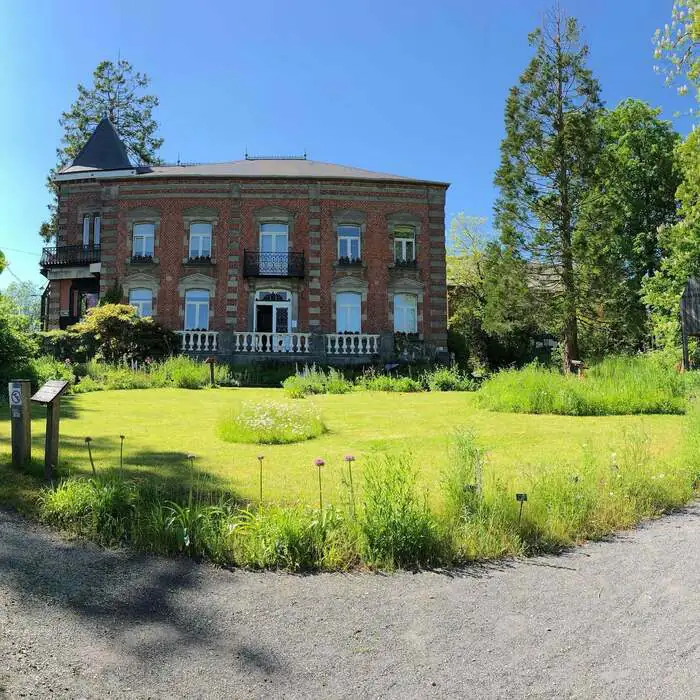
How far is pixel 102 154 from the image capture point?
3155 cm

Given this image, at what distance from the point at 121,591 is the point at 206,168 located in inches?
1106

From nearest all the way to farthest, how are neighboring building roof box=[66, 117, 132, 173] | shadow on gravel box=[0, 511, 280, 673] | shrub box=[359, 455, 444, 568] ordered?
shadow on gravel box=[0, 511, 280, 673]
shrub box=[359, 455, 444, 568]
neighboring building roof box=[66, 117, 132, 173]

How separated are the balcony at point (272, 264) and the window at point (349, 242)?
1935 millimetres

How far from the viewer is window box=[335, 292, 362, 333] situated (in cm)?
2770

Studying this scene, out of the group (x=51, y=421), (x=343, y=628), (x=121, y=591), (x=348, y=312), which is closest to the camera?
(x=343, y=628)

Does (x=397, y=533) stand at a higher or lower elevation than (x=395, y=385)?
lower

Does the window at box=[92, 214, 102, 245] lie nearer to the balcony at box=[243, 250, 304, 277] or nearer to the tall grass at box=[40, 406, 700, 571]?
the balcony at box=[243, 250, 304, 277]

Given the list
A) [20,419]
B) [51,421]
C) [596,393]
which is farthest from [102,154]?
[51,421]

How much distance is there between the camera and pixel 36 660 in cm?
292

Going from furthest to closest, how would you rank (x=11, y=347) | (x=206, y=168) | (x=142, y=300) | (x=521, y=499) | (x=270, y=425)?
(x=206, y=168) < (x=142, y=300) < (x=11, y=347) < (x=270, y=425) < (x=521, y=499)

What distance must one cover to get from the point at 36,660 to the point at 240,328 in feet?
80.7

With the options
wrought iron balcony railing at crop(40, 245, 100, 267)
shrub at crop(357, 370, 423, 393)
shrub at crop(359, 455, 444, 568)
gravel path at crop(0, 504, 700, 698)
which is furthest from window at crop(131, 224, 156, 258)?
shrub at crop(359, 455, 444, 568)

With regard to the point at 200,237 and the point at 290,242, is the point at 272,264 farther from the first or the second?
the point at 200,237

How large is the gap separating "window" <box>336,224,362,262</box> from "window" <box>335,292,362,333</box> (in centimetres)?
177
